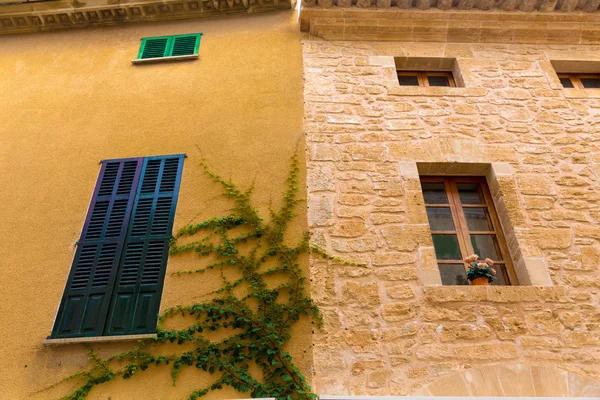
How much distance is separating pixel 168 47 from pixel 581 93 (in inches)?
208

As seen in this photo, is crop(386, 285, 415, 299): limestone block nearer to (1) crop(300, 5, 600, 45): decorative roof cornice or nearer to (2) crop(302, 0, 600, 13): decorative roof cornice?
(1) crop(300, 5, 600, 45): decorative roof cornice

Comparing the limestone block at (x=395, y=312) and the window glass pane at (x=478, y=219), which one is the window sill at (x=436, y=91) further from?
the limestone block at (x=395, y=312)

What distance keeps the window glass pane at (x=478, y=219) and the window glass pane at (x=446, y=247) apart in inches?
10.8

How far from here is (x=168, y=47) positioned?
20.7ft

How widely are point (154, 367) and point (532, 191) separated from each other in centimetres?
387

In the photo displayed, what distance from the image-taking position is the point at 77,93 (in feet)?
19.1

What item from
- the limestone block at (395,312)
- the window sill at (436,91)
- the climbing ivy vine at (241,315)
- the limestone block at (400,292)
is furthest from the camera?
the window sill at (436,91)

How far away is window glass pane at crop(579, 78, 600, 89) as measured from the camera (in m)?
5.96

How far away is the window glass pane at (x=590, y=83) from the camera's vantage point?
596 centimetres

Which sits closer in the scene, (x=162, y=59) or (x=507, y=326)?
(x=507, y=326)

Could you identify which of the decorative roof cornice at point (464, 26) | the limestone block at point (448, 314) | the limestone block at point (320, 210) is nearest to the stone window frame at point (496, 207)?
the limestone block at point (448, 314)

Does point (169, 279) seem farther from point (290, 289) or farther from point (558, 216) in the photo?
point (558, 216)

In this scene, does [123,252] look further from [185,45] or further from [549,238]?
[549,238]

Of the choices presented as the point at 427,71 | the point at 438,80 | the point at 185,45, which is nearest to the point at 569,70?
the point at 438,80
